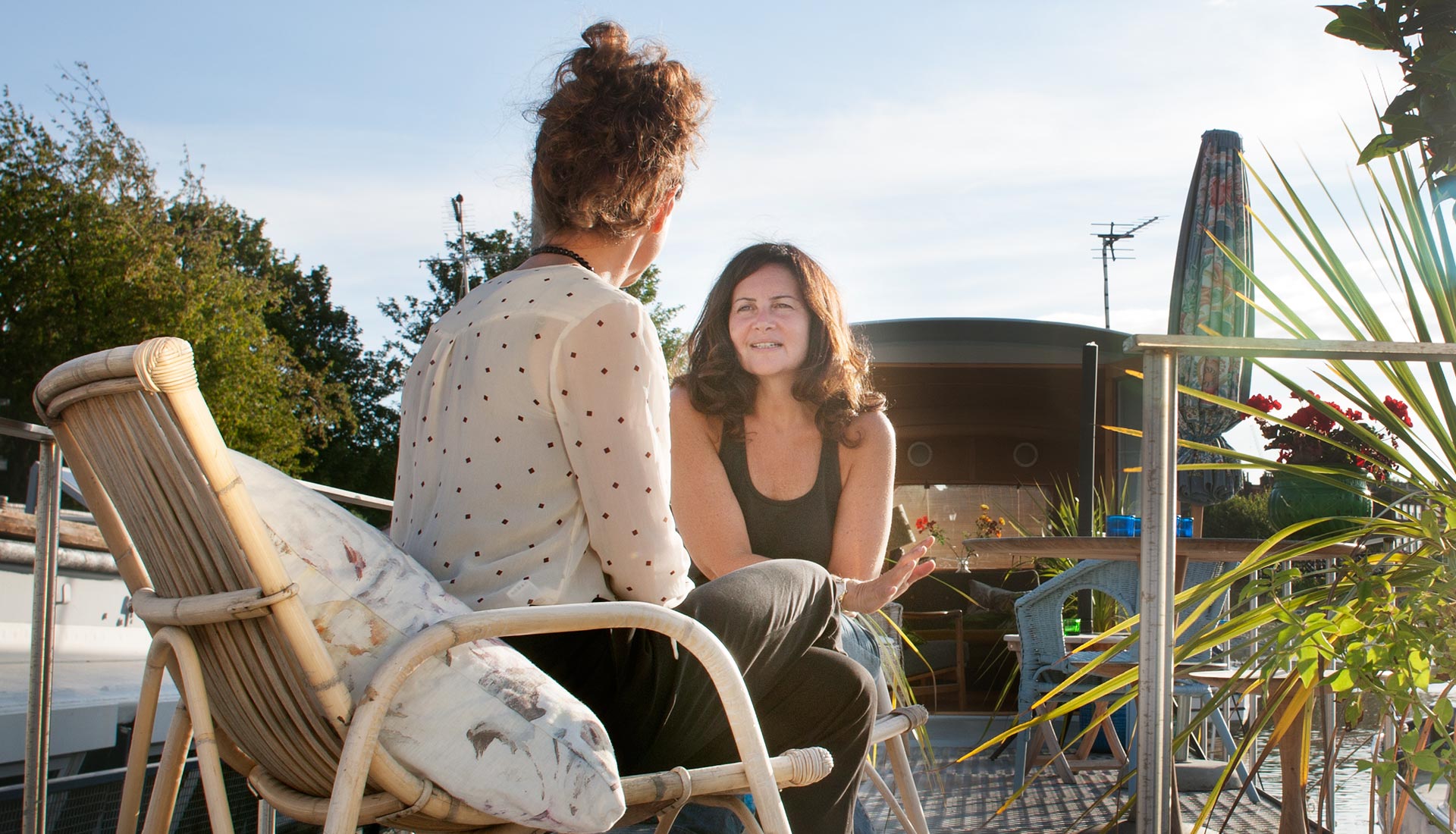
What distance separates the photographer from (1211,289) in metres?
5.40

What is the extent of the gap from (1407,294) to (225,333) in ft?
79.6

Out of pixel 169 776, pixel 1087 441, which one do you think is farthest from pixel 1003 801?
pixel 169 776

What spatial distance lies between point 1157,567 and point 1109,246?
818 inches

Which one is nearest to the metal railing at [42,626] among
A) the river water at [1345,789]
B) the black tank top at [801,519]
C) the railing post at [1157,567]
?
the black tank top at [801,519]

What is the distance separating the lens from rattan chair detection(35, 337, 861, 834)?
960 millimetres

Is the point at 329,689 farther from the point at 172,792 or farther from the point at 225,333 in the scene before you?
the point at 225,333

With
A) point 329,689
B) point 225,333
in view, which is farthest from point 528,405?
point 225,333

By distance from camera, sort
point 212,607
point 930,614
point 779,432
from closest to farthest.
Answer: point 212,607
point 779,432
point 930,614

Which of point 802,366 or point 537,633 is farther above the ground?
point 802,366

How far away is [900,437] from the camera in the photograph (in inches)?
413

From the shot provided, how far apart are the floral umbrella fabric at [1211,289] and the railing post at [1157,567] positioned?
408 centimetres

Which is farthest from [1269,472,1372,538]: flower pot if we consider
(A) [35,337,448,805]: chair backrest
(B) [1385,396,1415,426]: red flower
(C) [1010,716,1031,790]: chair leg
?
(A) [35,337,448,805]: chair backrest

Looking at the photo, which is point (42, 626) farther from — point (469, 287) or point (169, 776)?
point (469, 287)

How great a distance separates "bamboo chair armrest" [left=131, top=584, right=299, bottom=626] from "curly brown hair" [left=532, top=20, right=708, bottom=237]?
2.31ft
